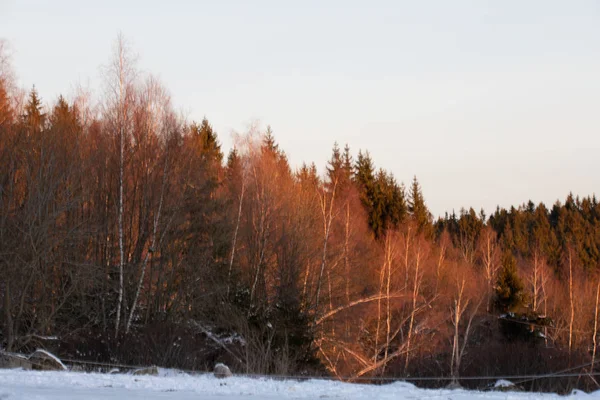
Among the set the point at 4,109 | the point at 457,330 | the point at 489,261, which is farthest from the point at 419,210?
the point at 4,109

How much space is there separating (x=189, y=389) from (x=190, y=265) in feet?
62.0

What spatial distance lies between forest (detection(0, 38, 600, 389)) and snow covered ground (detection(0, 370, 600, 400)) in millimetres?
6006

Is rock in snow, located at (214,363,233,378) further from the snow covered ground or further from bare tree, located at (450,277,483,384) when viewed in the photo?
bare tree, located at (450,277,483,384)

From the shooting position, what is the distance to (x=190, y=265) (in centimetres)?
3009

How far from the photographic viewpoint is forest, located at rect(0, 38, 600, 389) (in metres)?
22.8

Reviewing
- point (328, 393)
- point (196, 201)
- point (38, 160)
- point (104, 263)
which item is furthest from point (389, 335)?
point (328, 393)

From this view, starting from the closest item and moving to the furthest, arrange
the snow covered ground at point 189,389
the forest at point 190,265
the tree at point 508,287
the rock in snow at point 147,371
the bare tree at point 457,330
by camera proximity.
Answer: the snow covered ground at point 189,389 → the rock in snow at point 147,371 → the forest at point 190,265 → the bare tree at point 457,330 → the tree at point 508,287

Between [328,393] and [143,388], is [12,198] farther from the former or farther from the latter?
[328,393]

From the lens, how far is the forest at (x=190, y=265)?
74.8 ft

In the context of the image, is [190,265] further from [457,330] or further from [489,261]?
[489,261]

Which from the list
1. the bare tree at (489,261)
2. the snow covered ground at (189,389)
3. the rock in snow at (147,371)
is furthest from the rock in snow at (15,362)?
the bare tree at (489,261)

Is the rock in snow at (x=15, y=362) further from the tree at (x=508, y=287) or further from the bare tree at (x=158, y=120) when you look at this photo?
the tree at (x=508, y=287)

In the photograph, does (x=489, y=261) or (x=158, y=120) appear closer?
(x=158, y=120)

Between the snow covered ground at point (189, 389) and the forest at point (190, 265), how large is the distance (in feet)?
19.7
